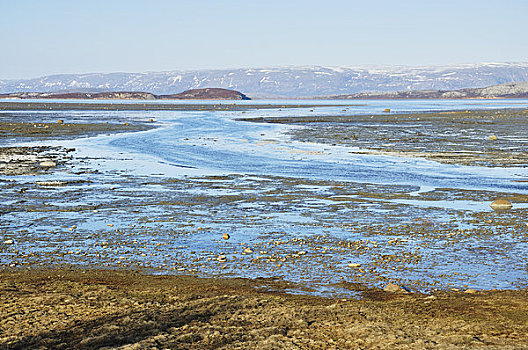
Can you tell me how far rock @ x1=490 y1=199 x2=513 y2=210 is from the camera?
17.8 meters

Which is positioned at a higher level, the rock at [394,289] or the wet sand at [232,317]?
the wet sand at [232,317]

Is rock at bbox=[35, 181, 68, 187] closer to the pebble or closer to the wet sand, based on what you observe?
the pebble

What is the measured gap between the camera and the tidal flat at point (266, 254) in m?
8.45

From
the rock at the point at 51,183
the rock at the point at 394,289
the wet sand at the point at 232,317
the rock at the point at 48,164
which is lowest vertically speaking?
the rock at the point at 48,164

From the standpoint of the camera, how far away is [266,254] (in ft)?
42.2

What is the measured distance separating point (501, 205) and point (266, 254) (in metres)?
8.21

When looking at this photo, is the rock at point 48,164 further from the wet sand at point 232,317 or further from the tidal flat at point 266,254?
the wet sand at point 232,317

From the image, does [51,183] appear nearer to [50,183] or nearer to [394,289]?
[50,183]

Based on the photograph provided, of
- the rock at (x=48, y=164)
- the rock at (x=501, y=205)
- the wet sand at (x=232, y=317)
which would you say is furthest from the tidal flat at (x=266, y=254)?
the rock at (x=48, y=164)

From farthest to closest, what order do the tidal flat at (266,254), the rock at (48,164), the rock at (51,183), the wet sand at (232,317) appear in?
the rock at (48,164)
the rock at (51,183)
the tidal flat at (266,254)
the wet sand at (232,317)

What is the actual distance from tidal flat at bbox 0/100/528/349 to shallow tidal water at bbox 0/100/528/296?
63 mm

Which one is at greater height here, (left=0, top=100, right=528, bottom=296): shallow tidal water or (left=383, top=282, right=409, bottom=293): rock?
(left=383, top=282, right=409, bottom=293): rock

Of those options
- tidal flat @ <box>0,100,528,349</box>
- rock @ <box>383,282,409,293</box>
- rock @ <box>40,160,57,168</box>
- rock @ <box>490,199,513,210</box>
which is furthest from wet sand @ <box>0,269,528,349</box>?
rock @ <box>40,160,57,168</box>

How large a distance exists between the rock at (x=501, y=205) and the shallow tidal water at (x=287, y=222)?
0.26m
